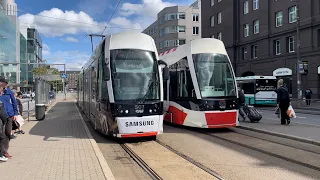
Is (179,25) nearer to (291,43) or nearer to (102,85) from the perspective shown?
(291,43)

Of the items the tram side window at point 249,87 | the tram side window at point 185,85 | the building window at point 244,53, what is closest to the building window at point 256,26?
the building window at point 244,53

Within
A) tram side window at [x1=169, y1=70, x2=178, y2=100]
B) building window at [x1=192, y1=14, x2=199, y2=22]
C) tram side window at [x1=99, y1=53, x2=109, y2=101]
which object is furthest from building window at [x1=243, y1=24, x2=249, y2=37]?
tram side window at [x1=99, y1=53, x2=109, y2=101]

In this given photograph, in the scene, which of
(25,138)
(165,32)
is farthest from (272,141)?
(165,32)

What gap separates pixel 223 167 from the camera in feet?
23.7

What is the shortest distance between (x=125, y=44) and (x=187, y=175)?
5.30 meters

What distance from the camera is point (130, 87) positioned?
1006 centimetres

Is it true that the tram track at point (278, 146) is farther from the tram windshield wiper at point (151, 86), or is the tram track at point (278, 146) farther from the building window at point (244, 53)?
the building window at point (244, 53)

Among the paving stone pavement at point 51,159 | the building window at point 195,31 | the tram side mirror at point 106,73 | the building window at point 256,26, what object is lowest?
the paving stone pavement at point 51,159

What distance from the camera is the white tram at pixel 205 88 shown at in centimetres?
1188

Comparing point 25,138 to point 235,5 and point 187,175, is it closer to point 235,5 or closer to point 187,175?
point 187,175

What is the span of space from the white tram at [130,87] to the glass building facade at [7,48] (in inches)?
2346

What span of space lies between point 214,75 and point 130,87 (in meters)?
3.63

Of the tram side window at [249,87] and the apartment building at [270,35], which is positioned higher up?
the apartment building at [270,35]

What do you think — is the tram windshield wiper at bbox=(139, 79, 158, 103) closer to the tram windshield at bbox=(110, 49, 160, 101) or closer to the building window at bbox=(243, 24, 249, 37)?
the tram windshield at bbox=(110, 49, 160, 101)
